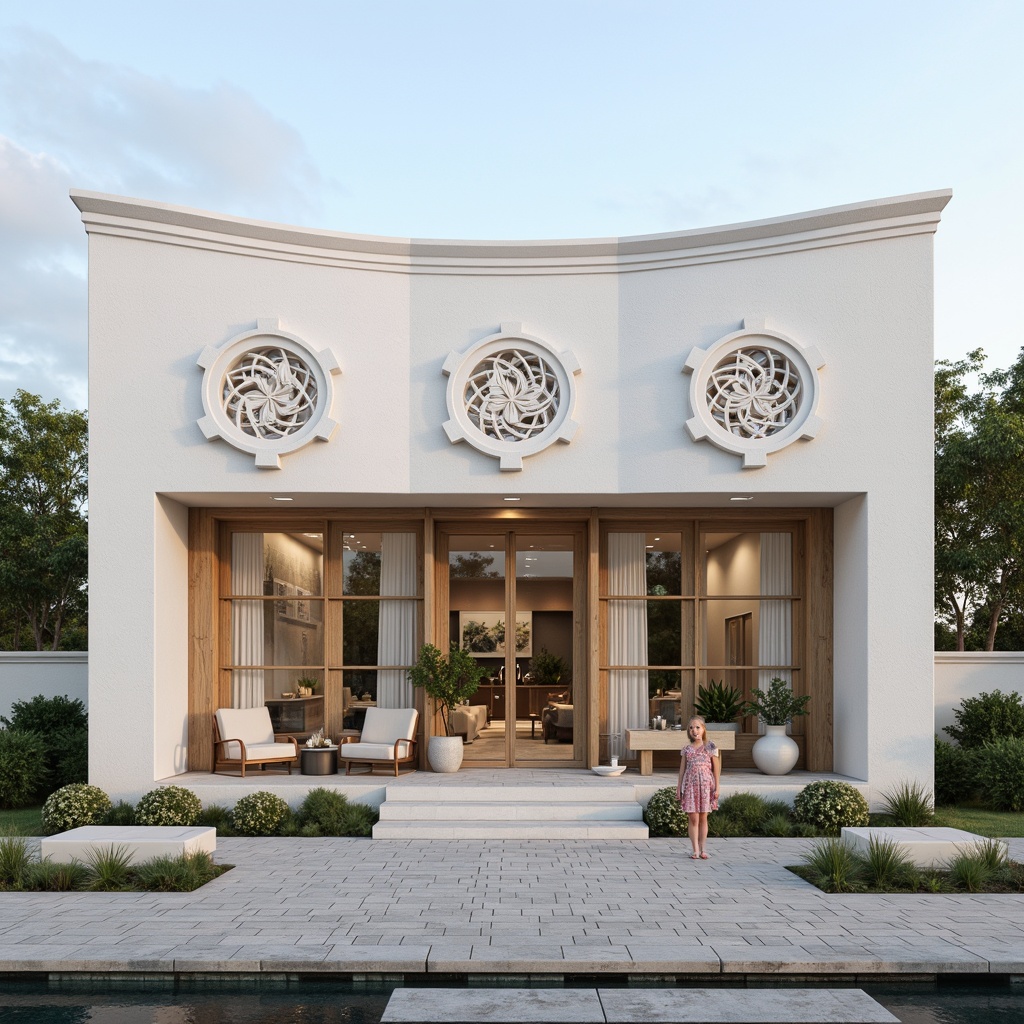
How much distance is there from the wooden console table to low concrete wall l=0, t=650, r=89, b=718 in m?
7.24

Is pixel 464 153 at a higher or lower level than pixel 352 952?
higher

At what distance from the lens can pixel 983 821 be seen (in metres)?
10.9

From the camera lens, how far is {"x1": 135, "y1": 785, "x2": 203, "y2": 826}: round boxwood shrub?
9945 mm

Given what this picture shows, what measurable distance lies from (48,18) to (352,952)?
11388 mm

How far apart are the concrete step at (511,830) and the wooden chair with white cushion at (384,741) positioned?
4.36 feet

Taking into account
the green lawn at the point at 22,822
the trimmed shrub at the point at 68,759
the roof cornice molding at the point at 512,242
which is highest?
the roof cornice molding at the point at 512,242

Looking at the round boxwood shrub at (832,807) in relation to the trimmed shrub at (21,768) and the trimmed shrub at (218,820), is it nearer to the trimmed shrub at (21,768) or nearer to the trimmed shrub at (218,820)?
the trimmed shrub at (218,820)

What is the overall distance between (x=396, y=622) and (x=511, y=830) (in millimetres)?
3459

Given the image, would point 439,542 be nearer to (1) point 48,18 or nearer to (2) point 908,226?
(2) point 908,226

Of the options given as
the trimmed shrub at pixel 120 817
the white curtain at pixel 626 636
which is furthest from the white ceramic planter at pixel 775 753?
the trimmed shrub at pixel 120 817

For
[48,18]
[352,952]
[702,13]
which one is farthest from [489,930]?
[48,18]

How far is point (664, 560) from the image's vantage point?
1294 cm

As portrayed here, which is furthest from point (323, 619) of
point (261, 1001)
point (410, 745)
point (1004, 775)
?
point (1004, 775)

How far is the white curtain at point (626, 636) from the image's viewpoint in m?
12.7
